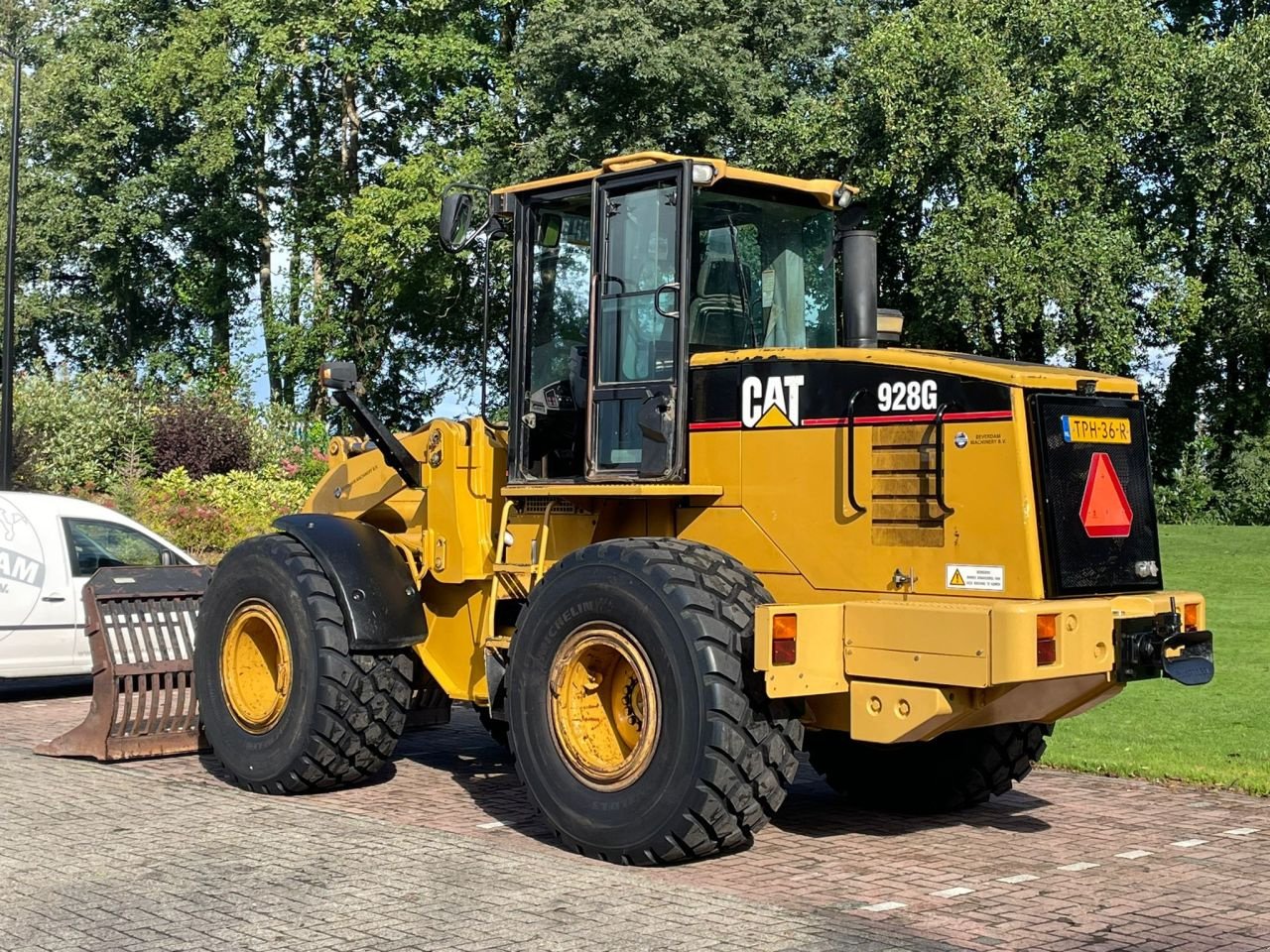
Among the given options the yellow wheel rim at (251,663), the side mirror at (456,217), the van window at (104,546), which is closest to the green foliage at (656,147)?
the van window at (104,546)

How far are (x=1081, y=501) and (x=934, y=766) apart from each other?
1.98m

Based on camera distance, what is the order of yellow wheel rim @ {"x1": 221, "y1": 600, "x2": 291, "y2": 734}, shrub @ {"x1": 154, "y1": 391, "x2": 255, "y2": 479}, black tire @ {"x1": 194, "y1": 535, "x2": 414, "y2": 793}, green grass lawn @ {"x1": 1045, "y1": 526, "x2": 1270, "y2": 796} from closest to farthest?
black tire @ {"x1": 194, "y1": 535, "x2": 414, "y2": 793} → yellow wheel rim @ {"x1": 221, "y1": 600, "x2": 291, "y2": 734} → green grass lawn @ {"x1": 1045, "y1": 526, "x2": 1270, "y2": 796} → shrub @ {"x1": 154, "y1": 391, "x2": 255, "y2": 479}

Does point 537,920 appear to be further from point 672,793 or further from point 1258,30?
point 1258,30

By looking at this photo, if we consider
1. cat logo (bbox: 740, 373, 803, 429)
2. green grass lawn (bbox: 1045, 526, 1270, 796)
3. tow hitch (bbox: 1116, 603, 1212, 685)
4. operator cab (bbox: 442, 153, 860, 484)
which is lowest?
green grass lawn (bbox: 1045, 526, 1270, 796)

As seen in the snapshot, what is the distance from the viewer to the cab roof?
8008mm

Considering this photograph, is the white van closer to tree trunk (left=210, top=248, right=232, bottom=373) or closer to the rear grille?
the rear grille

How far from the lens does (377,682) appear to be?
8906 mm

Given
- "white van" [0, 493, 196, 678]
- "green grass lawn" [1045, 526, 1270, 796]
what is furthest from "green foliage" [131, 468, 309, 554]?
"green grass lawn" [1045, 526, 1270, 796]

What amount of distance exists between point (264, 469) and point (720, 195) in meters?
21.8

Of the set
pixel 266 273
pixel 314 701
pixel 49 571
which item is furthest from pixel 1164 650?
pixel 266 273

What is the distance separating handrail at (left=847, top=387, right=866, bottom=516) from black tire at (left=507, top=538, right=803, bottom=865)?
0.60m

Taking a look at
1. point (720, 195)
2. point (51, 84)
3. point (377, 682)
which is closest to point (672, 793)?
point (377, 682)

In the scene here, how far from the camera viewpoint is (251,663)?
9.59 m

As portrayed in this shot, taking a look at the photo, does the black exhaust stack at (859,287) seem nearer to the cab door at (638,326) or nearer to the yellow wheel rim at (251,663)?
the cab door at (638,326)
